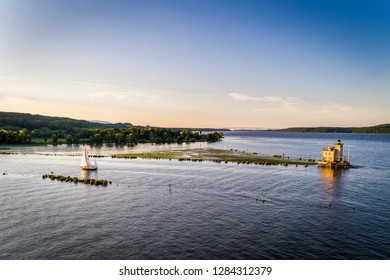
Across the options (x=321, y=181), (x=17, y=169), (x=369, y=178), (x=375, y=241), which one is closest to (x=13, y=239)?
(x=375, y=241)

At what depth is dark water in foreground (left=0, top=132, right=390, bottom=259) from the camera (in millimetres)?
31766

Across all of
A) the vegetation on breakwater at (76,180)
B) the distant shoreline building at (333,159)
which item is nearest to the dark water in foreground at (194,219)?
the vegetation on breakwater at (76,180)

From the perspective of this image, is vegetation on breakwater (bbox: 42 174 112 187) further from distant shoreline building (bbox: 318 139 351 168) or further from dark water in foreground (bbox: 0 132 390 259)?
distant shoreline building (bbox: 318 139 351 168)

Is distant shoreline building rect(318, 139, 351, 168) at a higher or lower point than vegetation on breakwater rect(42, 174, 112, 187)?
higher

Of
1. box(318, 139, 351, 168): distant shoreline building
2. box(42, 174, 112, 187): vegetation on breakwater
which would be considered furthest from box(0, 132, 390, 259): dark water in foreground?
box(318, 139, 351, 168): distant shoreline building

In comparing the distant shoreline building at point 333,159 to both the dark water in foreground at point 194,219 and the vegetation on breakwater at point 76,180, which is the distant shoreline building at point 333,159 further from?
the vegetation on breakwater at point 76,180

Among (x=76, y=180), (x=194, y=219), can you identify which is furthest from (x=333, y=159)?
(x=76, y=180)

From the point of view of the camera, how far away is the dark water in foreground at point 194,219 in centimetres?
3177

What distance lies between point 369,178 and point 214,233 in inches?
2418

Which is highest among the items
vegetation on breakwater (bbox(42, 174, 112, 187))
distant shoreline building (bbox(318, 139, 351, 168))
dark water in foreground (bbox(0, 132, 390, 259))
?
distant shoreline building (bbox(318, 139, 351, 168))

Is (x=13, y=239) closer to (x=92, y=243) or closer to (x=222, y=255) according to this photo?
(x=92, y=243)

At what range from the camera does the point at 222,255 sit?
30.5 m

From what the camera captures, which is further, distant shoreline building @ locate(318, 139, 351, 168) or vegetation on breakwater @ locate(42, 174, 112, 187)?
distant shoreline building @ locate(318, 139, 351, 168)
